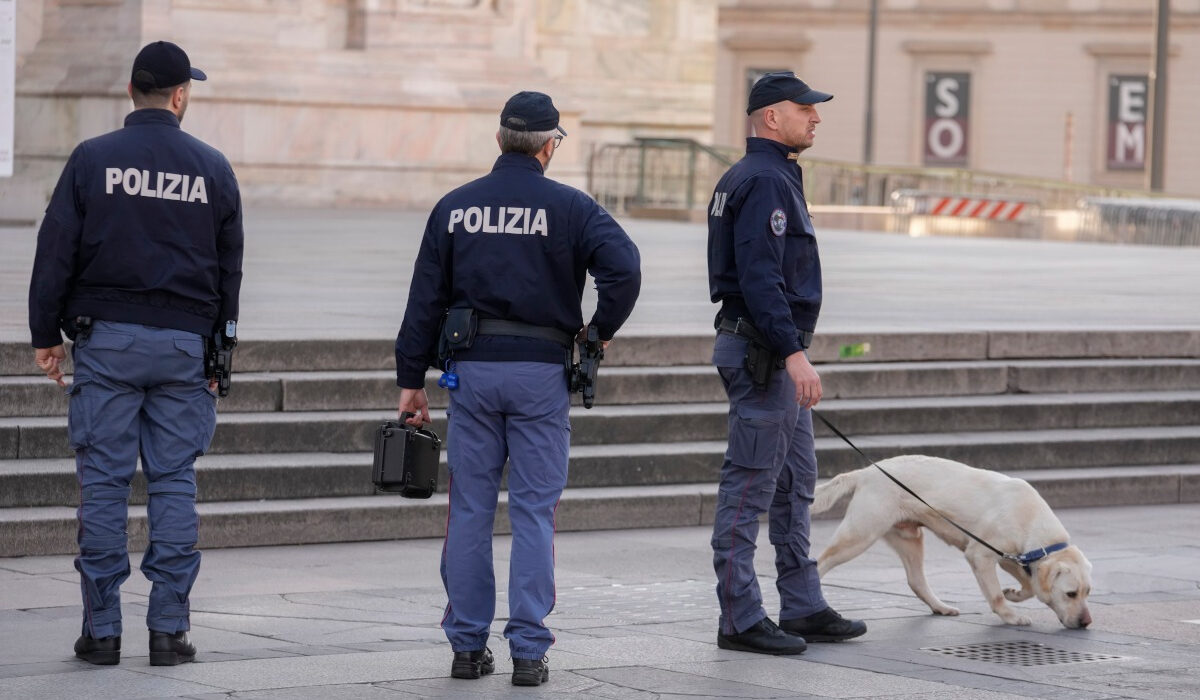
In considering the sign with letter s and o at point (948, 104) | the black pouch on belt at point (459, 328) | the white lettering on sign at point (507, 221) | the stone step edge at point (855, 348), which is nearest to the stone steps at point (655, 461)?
the stone step edge at point (855, 348)

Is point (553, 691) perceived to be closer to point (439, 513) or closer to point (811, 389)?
point (811, 389)

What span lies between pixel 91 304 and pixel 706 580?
3.02 metres

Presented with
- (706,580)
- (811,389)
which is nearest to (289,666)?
(811,389)

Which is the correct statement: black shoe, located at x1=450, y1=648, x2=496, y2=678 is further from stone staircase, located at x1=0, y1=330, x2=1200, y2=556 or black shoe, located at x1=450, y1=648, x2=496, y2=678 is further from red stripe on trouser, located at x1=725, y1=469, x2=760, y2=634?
stone staircase, located at x1=0, y1=330, x2=1200, y2=556

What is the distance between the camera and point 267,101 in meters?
23.7

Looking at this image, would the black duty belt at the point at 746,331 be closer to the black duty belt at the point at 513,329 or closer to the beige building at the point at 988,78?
the black duty belt at the point at 513,329

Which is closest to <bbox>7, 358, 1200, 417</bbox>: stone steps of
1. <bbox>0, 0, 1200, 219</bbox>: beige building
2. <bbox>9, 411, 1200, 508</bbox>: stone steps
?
<bbox>9, 411, 1200, 508</bbox>: stone steps

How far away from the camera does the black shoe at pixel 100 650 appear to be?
6.36m

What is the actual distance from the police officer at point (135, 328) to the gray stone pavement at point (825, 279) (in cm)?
360

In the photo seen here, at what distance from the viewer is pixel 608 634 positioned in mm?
7148

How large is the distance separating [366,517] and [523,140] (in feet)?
10.5

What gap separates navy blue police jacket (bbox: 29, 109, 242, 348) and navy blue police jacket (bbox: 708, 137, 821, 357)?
169 centimetres

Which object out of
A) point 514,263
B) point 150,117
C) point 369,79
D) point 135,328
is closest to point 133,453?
point 135,328

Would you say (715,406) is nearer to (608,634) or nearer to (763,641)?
(608,634)
